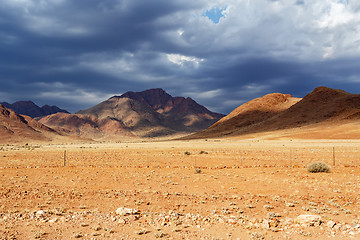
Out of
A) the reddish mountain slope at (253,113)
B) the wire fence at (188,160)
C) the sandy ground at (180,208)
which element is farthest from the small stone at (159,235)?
the reddish mountain slope at (253,113)

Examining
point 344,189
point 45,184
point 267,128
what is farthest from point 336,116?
point 45,184

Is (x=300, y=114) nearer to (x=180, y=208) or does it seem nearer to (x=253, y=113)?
(x=253, y=113)

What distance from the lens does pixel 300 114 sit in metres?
131

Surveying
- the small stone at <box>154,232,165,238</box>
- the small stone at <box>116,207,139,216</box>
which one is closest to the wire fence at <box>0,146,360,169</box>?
the small stone at <box>116,207,139,216</box>

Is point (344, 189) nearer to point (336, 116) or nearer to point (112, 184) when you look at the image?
point (112, 184)

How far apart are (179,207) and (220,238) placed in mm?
3745

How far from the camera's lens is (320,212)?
1127cm

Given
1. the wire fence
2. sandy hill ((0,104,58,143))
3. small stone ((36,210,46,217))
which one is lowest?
the wire fence

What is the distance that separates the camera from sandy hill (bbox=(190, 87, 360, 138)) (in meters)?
112

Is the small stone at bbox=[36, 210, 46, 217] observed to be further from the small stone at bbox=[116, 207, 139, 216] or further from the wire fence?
the wire fence

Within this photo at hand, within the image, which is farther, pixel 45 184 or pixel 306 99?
pixel 306 99

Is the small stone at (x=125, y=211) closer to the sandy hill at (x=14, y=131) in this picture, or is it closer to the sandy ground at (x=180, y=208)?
the sandy ground at (x=180, y=208)

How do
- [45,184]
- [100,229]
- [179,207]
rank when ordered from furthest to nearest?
[45,184] → [179,207] → [100,229]

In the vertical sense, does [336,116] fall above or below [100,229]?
above
